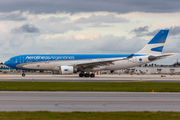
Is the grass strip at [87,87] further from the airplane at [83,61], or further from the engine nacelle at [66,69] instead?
the airplane at [83,61]

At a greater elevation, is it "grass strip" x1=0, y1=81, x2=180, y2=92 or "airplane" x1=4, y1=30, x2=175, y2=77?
"airplane" x1=4, y1=30, x2=175, y2=77

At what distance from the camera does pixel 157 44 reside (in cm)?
5225

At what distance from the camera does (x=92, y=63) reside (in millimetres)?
46844

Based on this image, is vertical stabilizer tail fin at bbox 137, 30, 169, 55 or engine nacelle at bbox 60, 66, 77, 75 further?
vertical stabilizer tail fin at bbox 137, 30, 169, 55

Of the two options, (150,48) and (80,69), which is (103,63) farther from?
(150,48)

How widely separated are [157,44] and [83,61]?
671 inches
